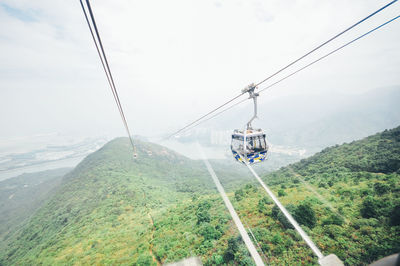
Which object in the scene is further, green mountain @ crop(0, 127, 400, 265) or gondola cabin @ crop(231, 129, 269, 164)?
green mountain @ crop(0, 127, 400, 265)

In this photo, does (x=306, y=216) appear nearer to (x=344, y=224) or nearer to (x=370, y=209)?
(x=344, y=224)

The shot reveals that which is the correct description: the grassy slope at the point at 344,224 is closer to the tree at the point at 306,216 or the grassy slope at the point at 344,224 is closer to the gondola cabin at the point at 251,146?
the tree at the point at 306,216

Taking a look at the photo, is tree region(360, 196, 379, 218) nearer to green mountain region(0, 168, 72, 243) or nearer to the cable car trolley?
the cable car trolley

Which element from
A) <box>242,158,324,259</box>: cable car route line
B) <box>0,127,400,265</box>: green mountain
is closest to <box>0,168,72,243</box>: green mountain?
<box>0,127,400,265</box>: green mountain

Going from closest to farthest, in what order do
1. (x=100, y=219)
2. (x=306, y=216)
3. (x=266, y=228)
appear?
(x=306, y=216) < (x=266, y=228) < (x=100, y=219)

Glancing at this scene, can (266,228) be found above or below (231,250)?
below

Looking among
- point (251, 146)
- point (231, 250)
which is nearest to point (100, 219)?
point (231, 250)

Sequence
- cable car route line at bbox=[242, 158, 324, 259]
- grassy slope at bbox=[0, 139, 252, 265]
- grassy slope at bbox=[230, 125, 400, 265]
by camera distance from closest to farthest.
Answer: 1. cable car route line at bbox=[242, 158, 324, 259]
2. grassy slope at bbox=[230, 125, 400, 265]
3. grassy slope at bbox=[0, 139, 252, 265]

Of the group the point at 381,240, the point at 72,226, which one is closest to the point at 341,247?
the point at 381,240

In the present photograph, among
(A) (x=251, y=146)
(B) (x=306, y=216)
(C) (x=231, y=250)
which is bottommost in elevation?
(C) (x=231, y=250)

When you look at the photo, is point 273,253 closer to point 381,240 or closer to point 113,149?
point 381,240
